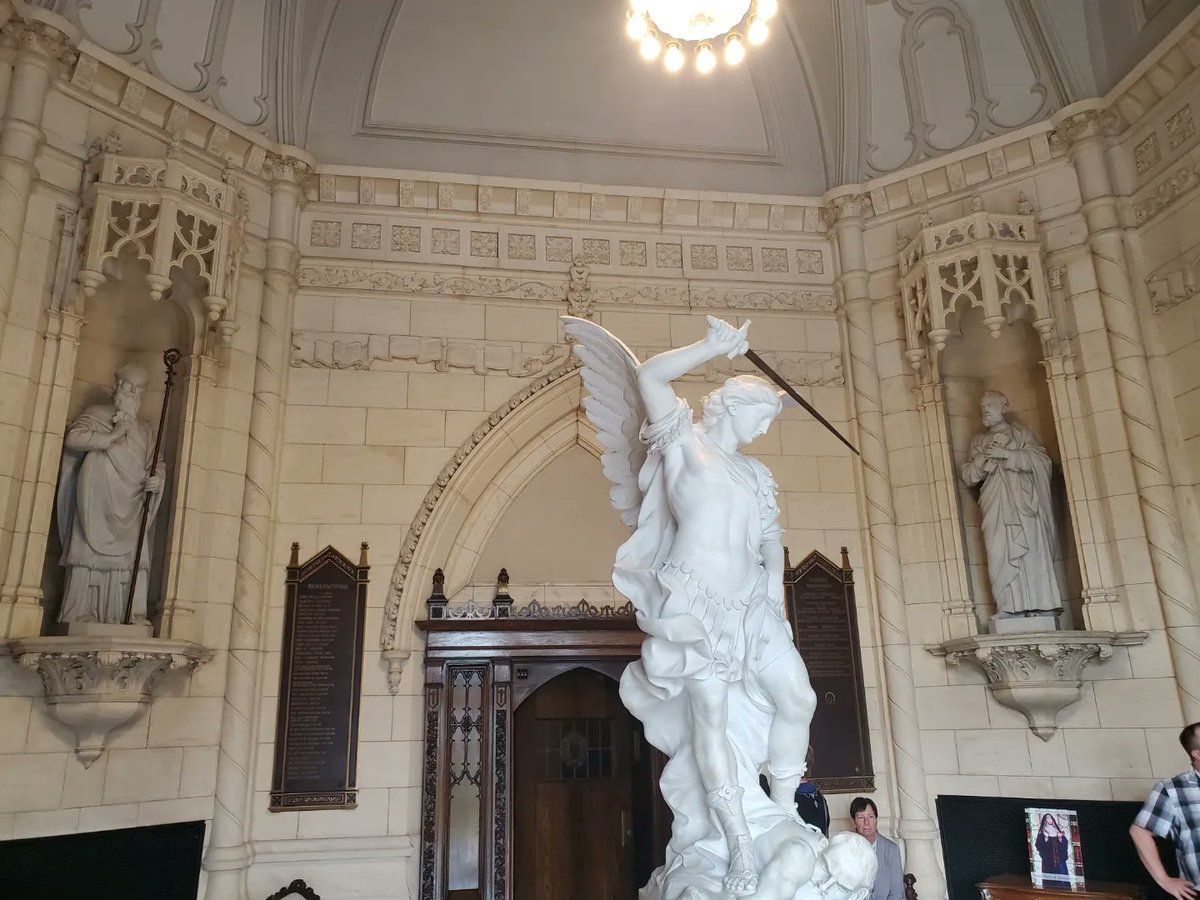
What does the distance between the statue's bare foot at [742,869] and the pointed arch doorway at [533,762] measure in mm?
3321

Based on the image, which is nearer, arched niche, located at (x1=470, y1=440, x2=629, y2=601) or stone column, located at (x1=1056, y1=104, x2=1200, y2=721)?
stone column, located at (x1=1056, y1=104, x2=1200, y2=721)

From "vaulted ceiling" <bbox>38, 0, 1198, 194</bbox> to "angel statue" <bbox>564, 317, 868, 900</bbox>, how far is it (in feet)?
14.2

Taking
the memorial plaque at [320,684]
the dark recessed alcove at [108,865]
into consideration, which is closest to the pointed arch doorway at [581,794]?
the memorial plaque at [320,684]

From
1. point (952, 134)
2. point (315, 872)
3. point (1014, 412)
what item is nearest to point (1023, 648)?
point (1014, 412)

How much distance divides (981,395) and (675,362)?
4408 millimetres

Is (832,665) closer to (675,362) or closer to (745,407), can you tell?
(745,407)

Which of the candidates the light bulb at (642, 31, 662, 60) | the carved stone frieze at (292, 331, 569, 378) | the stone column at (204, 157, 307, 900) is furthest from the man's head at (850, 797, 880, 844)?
the light bulb at (642, 31, 662, 60)

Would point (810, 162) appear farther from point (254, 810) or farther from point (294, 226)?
point (254, 810)

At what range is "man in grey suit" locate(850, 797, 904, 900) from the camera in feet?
13.8

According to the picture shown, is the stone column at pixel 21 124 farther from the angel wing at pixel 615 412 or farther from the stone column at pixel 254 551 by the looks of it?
the angel wing at pixel 615 412

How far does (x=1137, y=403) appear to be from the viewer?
5.72 metres

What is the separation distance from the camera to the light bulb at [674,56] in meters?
6.06

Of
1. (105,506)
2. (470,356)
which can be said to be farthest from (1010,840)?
(105,506)

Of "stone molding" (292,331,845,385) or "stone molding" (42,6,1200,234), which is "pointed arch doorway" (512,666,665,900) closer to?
"stone molding" (292,331,845,385)
